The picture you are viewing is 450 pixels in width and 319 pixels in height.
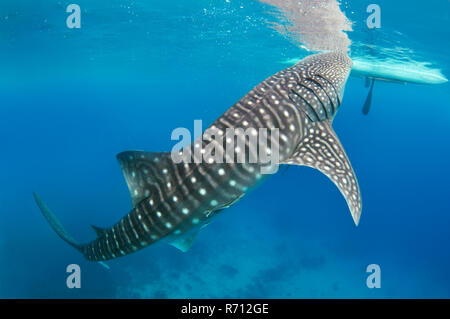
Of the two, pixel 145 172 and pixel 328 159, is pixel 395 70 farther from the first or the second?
pixel 145 172

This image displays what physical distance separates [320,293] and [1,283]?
14056 mm

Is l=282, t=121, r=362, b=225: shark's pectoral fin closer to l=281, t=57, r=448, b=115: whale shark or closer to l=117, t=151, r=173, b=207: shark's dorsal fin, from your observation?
l=117, t=151, r=173, b=207: shark's dorsal fin

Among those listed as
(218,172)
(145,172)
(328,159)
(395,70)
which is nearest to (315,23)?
(395,70)

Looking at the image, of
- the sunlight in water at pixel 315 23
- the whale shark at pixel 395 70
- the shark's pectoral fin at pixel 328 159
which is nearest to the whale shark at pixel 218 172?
the shark's pectoral fin at pixel 328 159

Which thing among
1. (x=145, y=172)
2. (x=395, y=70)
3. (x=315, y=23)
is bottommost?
(x=395, y=70)

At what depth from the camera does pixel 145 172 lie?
2.94 meters

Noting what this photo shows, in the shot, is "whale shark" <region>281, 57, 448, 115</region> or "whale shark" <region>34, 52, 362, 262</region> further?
"whale shark" <region>281, 57, 448, 115</region>

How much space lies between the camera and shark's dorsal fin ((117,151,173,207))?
291 cm

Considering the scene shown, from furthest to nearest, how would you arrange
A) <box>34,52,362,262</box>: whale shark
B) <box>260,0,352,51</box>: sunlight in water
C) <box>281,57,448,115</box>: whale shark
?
1. <box>281,57,448,115</box>: whale shark
2. <box>260,0,352,51</box>: sunlight in water
3. <box>34,52,362,262</box>: whale shark

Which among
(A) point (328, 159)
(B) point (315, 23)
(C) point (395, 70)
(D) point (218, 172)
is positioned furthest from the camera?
(C) point (395, 70)

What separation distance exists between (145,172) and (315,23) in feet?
42.7

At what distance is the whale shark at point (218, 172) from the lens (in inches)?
113

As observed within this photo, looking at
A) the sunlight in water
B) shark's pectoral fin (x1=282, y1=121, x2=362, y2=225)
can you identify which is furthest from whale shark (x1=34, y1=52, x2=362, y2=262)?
the sunlight in water

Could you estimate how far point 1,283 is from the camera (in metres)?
12.0
